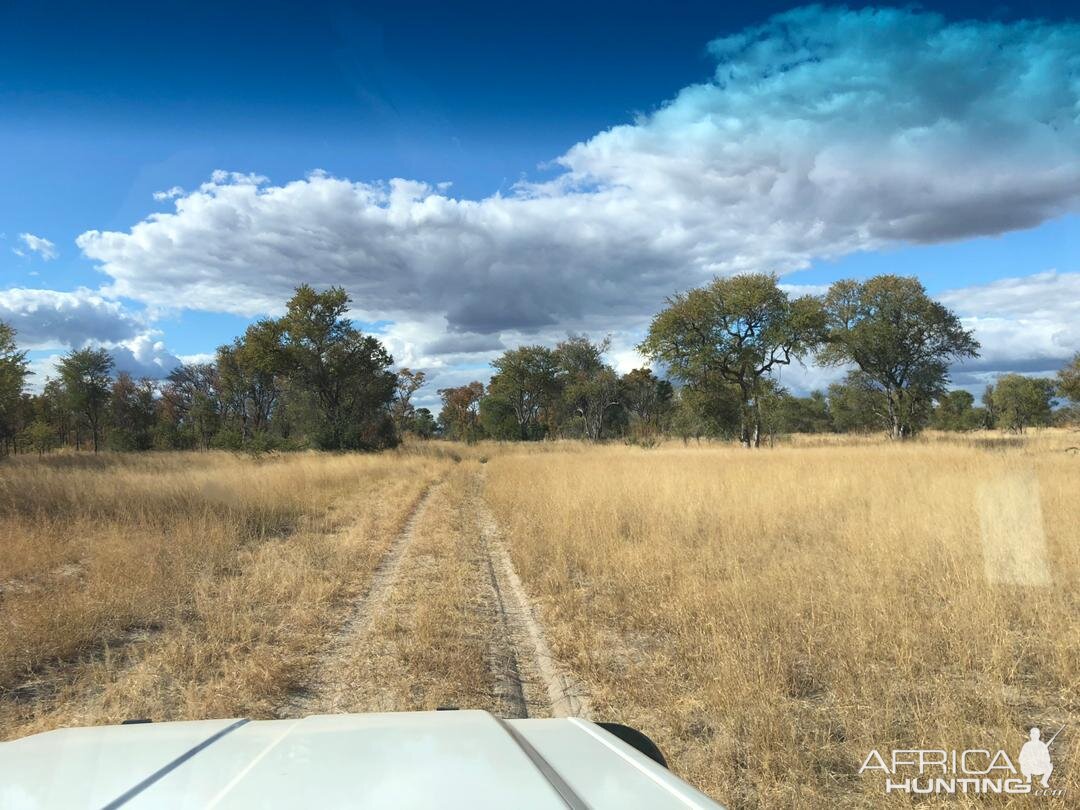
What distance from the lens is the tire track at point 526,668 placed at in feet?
15.1

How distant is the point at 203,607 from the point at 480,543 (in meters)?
5.18

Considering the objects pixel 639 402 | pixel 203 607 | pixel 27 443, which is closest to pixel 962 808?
pixel 203 607

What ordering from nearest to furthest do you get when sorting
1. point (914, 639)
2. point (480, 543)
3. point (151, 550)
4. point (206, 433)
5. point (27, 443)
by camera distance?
point (914, 639) → point (151, 550) → point (480, 543) → point (27, 443) → point (206, 433)

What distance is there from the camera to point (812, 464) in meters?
18.2

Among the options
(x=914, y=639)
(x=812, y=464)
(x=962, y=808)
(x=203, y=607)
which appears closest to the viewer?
(x=962, y=808)

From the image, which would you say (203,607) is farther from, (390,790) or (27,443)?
(27,443)

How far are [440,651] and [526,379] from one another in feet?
205

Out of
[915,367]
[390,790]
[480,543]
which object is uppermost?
[915,367]

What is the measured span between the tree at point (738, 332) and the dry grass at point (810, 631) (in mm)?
24210

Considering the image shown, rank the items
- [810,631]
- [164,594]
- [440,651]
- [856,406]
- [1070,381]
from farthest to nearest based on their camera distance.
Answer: [856,406], [1070,381], [164,594], [440,651], [810,631]

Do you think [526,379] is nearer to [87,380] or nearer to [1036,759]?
[87,380]

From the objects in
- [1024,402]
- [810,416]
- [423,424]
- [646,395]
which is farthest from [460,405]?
[1024,402]

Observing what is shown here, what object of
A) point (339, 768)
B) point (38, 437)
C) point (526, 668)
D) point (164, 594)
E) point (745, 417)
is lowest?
point (526, 668)

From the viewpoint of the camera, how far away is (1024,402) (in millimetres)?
59875
